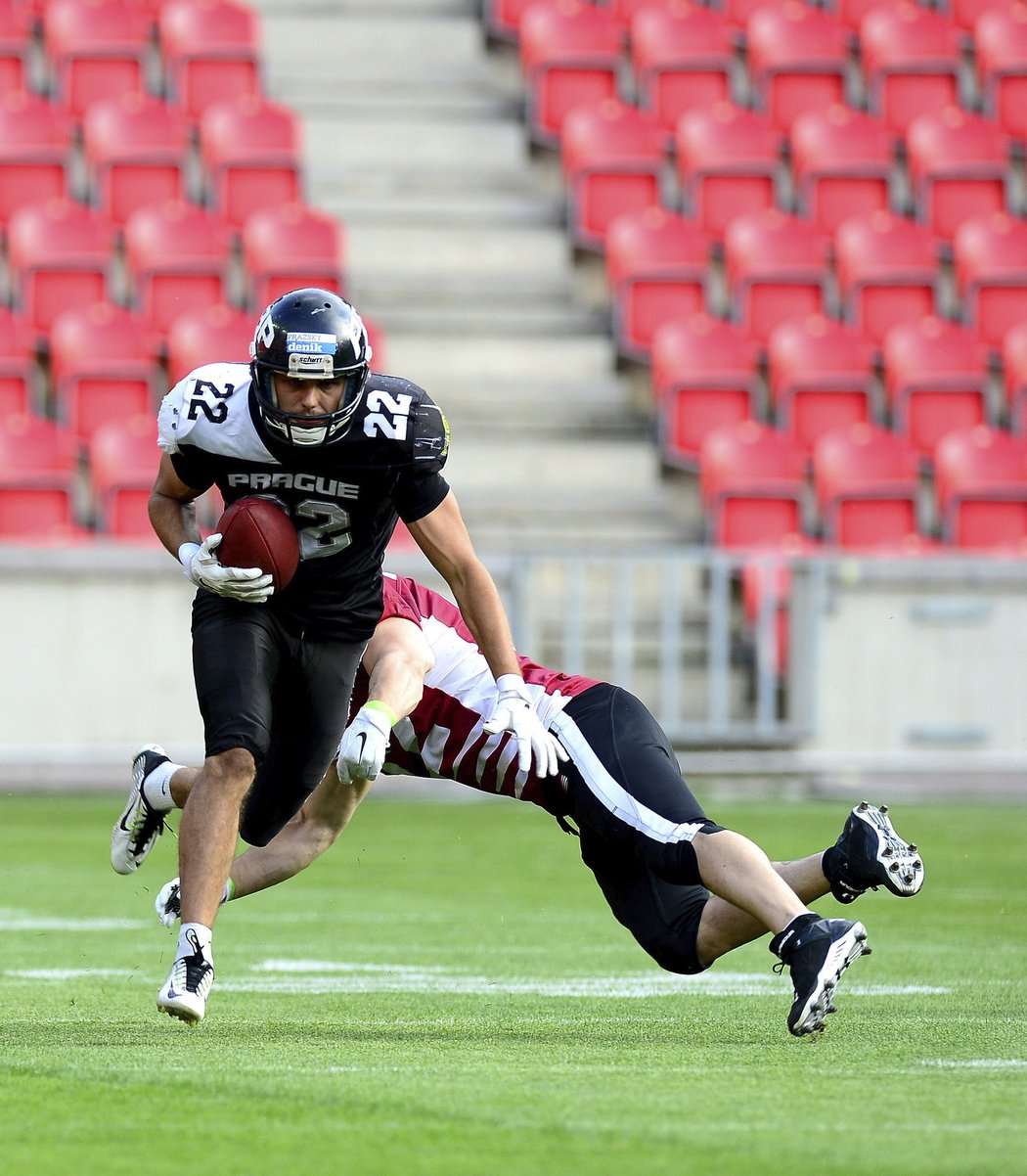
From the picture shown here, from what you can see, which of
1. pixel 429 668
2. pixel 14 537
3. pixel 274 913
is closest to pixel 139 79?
pixel 14 537

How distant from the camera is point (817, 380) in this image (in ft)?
46.3

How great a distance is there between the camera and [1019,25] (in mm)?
16719

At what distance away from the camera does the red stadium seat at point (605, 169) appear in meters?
15.4

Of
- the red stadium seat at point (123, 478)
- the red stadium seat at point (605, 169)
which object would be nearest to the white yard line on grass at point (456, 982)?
the red stadium seat at point (123, 478)

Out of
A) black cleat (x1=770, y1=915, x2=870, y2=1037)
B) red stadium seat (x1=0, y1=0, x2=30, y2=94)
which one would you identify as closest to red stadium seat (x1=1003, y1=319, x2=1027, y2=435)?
red stadium seat (x1=0, y1=0, x2=30, y2=94)

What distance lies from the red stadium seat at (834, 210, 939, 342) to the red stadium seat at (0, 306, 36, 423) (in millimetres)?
5399

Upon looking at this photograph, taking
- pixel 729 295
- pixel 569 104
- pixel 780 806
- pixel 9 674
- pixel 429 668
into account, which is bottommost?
pixel 780 806

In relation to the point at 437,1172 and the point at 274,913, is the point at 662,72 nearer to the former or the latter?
the point at 274,913

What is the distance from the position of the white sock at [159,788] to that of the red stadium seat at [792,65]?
11.4m

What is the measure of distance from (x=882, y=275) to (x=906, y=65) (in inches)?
90.7

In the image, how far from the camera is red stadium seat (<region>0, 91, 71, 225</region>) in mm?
14773

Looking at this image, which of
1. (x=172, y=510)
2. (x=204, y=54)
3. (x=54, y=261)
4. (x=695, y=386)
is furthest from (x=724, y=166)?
(x=172, y=510)

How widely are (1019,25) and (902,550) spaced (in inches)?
217

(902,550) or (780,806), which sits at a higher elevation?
(902,550)
